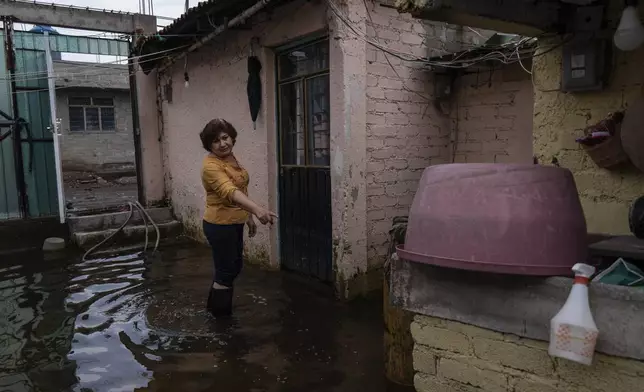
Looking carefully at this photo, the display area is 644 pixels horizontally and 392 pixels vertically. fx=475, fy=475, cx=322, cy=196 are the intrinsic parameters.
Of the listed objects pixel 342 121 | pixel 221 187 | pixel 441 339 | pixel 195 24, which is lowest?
pixel 441 339

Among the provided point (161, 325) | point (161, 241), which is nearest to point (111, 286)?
point (161, 325)

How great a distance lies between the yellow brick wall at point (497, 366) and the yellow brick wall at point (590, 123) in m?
1.26

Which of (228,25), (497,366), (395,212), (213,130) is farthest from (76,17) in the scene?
(497,366)

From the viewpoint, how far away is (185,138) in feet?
27.6

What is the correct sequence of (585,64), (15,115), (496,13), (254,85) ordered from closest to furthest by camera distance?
(496,13) → (585,64) → (254,85) → (15,115)

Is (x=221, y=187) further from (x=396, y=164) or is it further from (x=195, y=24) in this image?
(x=195, y=24)

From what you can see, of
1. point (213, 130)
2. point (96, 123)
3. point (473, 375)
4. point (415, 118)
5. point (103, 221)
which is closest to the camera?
point (473, 375)

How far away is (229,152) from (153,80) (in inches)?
236

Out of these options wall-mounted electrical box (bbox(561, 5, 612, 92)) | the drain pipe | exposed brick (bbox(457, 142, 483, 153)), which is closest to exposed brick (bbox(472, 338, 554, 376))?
wall-mounted electrical box (bbox(561, 5, 612, 92))

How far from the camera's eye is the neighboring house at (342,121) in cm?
Answer: 486

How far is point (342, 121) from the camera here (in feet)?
15.6

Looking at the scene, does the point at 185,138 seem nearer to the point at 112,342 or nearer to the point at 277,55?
the point at 277,55

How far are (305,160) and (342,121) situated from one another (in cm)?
102

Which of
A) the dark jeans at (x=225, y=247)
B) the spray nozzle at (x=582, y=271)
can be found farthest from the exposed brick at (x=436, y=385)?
the dark jeans at (x=225, y=247)
